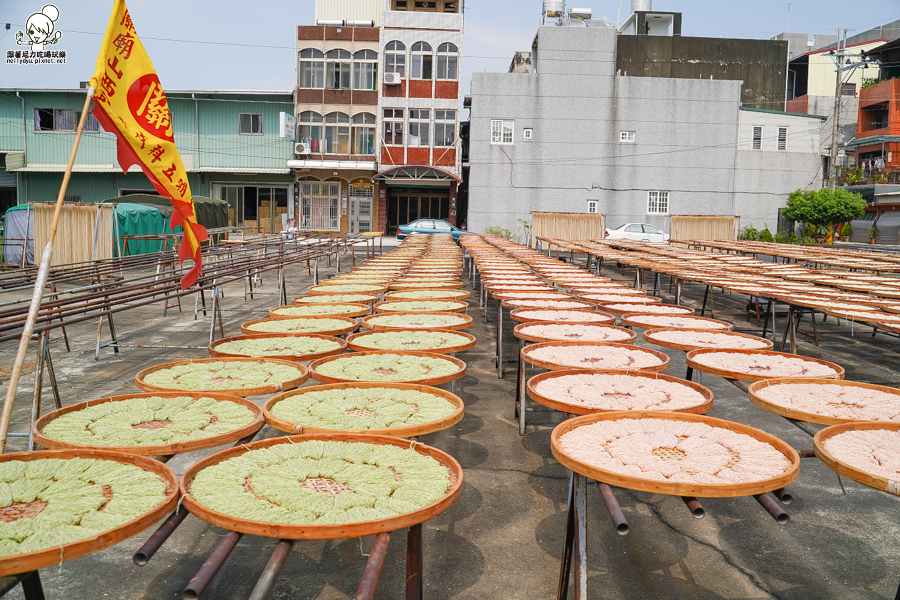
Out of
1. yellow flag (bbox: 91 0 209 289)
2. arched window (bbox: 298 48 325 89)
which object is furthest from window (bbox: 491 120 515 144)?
yellow flag (bbox: 91 0 209 289)

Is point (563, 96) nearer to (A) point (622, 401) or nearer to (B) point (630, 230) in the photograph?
(B) point (630, 230)

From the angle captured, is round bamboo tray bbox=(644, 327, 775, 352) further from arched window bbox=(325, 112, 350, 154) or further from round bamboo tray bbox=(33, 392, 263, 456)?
arched window bbox=(325, 112, 350, 154)

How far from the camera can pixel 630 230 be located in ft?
92.7

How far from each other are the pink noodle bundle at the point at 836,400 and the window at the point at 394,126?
31111mm

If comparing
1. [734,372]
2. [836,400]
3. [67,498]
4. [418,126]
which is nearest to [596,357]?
[734,372]

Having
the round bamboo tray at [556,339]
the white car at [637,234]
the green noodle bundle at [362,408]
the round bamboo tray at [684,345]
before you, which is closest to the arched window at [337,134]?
the white car at [637,234]

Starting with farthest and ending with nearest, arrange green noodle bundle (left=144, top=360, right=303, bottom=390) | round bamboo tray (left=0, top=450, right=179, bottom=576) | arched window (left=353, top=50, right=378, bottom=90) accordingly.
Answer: arched window (left=353, top=50, right=378, bottom=90) → green noodle bundle (left=144, top=360, right=303, bottom=390) → round bamboo tray (left=0, top=450, right=179, bottom=576)

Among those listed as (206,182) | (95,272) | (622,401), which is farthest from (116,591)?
(206,182)

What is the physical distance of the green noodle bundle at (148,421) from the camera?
319 cm

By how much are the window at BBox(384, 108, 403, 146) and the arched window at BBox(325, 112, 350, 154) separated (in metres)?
2.05

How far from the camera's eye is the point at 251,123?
111 ft

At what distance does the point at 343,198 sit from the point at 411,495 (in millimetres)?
33499

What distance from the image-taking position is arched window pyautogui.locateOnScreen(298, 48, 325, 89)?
3356 cm

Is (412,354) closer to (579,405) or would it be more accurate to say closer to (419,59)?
(579,405)
